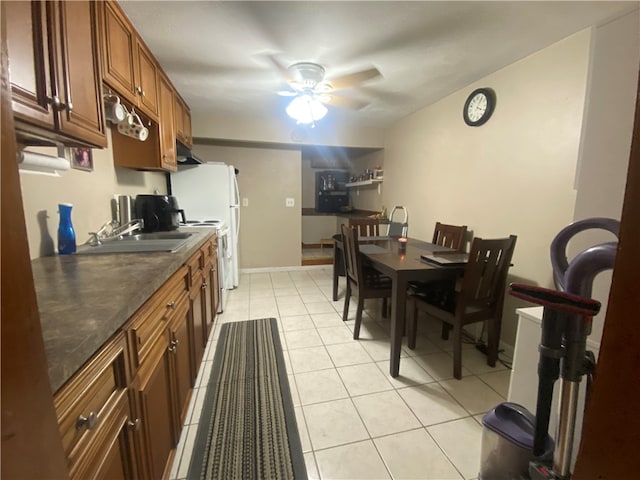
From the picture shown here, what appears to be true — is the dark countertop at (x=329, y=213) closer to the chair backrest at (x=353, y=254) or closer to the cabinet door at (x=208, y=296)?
the chair backrest at (x=353, y=254)

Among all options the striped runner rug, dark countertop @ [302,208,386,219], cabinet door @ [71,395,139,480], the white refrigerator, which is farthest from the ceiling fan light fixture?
dark countertop @ [302,208,386,219]

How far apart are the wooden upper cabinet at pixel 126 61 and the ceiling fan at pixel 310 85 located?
2.91 feet

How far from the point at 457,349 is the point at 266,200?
129 inches

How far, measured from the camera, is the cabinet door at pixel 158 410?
95 cm

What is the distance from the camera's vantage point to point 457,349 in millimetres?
1887

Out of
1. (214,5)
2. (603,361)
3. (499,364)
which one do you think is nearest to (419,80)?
(214,5)

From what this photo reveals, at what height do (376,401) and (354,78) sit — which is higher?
(354,78)

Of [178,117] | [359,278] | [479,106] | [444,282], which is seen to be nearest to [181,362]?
[359,278]

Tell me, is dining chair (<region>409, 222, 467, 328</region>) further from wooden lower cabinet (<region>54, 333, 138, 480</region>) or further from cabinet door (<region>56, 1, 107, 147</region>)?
cabinet door (<region>56, 1, 107, 147</region>)

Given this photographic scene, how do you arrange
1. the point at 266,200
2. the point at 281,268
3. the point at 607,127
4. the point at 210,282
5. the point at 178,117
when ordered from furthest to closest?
the point at 281,268
the point at 266,200
the point at 178,117
the point at 210,282
the point at 607,127

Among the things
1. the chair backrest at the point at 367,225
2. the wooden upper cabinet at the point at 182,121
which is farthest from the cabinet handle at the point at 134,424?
the chair backrest at the point at 367,225

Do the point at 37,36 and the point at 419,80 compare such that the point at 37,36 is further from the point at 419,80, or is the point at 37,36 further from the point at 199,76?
the point at 419,80

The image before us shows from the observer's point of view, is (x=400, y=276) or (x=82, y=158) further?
(x=400, y=276)

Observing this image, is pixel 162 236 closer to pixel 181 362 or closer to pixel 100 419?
pixel 181 362
